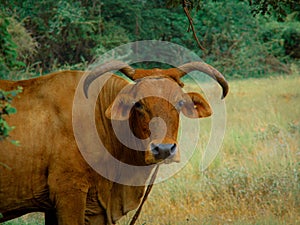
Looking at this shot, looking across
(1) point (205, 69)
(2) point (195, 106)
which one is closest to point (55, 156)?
(2) point (195, 106)

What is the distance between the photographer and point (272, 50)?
29.9 metres

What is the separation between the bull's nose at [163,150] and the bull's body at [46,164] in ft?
2.13

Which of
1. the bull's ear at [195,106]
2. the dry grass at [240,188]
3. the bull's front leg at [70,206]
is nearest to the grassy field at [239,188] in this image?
the dry grass at [240,188]

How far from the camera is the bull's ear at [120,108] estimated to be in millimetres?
5141

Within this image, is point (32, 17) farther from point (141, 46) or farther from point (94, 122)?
point (94, 122)

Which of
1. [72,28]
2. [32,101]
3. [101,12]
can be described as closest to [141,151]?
[32,101]

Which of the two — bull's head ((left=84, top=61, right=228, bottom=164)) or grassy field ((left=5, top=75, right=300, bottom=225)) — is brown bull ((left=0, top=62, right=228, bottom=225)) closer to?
bull's head ((left=84, top=61, right=228, bottom=164))

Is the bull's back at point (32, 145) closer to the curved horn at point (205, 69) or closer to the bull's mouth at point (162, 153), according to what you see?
the bull's mouth at point (162, 153)

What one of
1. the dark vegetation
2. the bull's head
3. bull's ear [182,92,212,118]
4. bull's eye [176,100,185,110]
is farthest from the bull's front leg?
the dark vegetation

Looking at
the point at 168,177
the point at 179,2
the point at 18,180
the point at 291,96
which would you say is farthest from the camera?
the point at 291,96

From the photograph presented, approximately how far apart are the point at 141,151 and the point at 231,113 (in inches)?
356

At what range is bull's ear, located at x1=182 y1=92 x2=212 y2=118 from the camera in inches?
214

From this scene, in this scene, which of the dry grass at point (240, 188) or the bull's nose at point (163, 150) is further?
the dry grass at point (240, 188)

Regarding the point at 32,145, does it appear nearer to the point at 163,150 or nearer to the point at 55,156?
the point at 55,156
